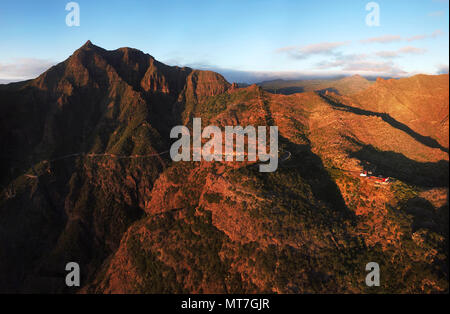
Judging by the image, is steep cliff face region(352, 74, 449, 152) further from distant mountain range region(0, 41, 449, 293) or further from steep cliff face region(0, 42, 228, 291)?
steep cliff face region(0, 42, 228, 291)

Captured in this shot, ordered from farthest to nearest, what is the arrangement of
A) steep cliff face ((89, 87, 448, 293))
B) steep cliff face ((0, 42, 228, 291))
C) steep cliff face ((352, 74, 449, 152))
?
steep cliff face ((0, 42, 228, 291)) → steep cliff face ((352, 74, 449, 152)) → steep cliff face ((89, 87, 448, 293))

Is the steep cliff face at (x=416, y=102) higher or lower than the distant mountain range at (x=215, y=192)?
higher

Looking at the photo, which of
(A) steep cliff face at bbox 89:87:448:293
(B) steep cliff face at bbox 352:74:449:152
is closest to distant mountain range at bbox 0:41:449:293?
(A) steep cliff face at bbox 89:87:448:293

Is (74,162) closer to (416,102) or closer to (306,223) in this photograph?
(306,223)

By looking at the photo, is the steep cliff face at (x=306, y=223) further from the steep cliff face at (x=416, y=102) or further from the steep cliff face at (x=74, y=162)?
the steep cliff face at (x=74, y=162)

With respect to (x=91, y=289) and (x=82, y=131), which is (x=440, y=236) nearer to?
(x=91, y=289)

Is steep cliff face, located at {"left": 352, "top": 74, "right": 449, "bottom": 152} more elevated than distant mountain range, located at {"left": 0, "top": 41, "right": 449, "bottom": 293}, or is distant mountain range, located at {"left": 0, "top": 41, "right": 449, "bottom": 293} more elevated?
steep cliff face, located at {"left": 352, "top": 74, "right": 449, "bottom": 152}

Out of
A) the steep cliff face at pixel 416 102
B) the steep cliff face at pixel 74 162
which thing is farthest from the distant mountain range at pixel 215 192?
the steep cliff face at pixel 74 162

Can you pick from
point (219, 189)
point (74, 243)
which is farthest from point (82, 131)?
point (219, 189)
